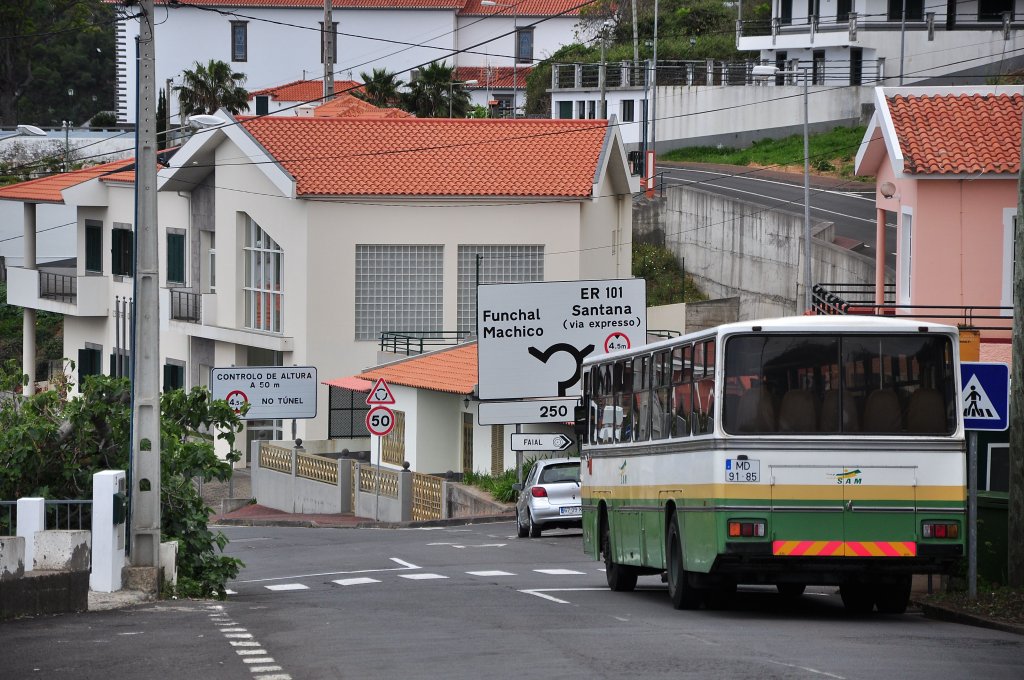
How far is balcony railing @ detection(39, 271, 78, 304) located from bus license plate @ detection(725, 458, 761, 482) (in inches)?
1776

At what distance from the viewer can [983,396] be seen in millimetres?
15195

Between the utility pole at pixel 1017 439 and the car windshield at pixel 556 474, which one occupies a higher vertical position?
the utility pole at pixel 1017 439

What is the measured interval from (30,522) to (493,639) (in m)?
4.87

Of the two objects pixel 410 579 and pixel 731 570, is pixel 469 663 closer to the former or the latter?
pixel 731 570

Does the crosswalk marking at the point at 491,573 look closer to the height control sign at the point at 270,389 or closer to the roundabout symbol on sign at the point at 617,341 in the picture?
the roundabout symbol on sign at the point at 617,341

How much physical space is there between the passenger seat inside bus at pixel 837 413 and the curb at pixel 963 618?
6.75 ft

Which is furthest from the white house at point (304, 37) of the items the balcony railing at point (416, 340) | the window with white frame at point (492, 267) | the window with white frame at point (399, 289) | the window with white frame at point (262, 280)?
the balcony railing at point (416, 340)

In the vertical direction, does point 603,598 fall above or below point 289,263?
below

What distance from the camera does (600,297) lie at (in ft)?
105

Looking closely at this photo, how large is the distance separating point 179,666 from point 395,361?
33.0 meters

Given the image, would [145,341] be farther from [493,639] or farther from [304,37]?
[304,37]

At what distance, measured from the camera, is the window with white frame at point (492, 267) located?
4781 cm

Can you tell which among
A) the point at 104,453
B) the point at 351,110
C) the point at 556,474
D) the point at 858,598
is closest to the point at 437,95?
the point at 351,110

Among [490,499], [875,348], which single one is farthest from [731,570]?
→ [490,499]
